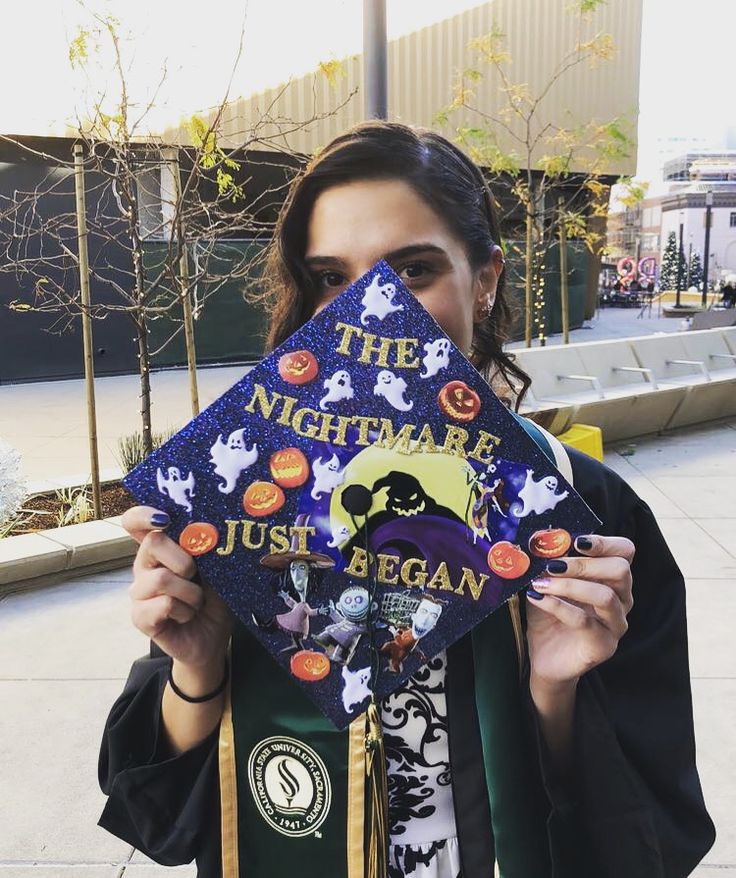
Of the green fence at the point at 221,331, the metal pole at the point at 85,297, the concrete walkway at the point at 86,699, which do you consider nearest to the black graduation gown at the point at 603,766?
the concrete walkway at the point at 86,699

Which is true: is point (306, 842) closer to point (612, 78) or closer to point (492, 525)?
point (492, 525)

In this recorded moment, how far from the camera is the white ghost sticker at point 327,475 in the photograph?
115 cm

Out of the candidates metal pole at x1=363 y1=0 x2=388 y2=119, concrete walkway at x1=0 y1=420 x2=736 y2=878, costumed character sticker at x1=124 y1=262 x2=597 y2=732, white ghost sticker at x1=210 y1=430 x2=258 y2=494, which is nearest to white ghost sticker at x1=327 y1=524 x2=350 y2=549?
costumed character sticker at x1=124 y1=262 x2=597 y2=732

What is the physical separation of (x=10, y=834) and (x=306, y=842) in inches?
86.3

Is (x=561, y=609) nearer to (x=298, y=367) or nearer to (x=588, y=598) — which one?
(x=588, y=598)

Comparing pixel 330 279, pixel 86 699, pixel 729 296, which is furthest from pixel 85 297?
pixel 729 296

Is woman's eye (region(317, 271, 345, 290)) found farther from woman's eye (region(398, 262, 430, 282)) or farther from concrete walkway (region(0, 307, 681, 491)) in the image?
concrete walkway (region(0, 307, 681, 491))

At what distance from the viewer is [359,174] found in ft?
4.63

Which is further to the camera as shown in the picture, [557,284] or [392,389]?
[557,284]

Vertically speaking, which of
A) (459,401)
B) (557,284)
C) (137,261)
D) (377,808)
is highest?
(557,284)

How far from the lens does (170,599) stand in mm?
1156

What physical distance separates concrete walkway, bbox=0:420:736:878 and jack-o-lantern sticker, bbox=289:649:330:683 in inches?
78.4

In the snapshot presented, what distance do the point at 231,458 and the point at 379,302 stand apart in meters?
0.29

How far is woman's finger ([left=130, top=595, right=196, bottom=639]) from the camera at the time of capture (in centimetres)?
116
